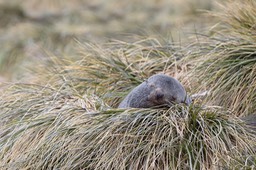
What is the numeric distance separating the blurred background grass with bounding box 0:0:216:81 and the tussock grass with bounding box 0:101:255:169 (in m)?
3.77

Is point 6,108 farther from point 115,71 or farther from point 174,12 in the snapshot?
point 174,12

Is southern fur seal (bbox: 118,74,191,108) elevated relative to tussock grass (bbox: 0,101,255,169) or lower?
elevated

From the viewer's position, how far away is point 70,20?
8.88m

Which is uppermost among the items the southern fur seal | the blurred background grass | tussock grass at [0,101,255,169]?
the southern fur seal

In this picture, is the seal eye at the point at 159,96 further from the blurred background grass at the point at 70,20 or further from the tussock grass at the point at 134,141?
the blurred background grass at the point at 70,20

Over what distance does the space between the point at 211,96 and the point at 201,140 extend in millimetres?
576

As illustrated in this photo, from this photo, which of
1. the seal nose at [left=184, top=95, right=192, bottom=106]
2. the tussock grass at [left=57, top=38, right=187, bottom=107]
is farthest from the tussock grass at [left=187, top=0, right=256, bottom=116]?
the tussock grass at [left=57, top=38, right=187, bottom=107]

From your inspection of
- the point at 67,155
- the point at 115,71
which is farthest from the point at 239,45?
the point at 67,155

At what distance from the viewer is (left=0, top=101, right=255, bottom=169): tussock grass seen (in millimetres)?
2986

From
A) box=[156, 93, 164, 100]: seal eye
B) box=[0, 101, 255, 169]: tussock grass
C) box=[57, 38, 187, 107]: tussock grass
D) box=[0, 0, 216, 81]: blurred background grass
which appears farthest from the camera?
box=[0, 0, 216, 81]: blurred background grass

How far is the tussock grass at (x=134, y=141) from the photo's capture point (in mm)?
2986

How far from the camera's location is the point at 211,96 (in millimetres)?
3570

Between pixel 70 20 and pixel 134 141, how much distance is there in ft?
19.5

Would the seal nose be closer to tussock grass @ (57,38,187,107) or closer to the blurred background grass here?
tussock grass @ (57,38,187,107)
